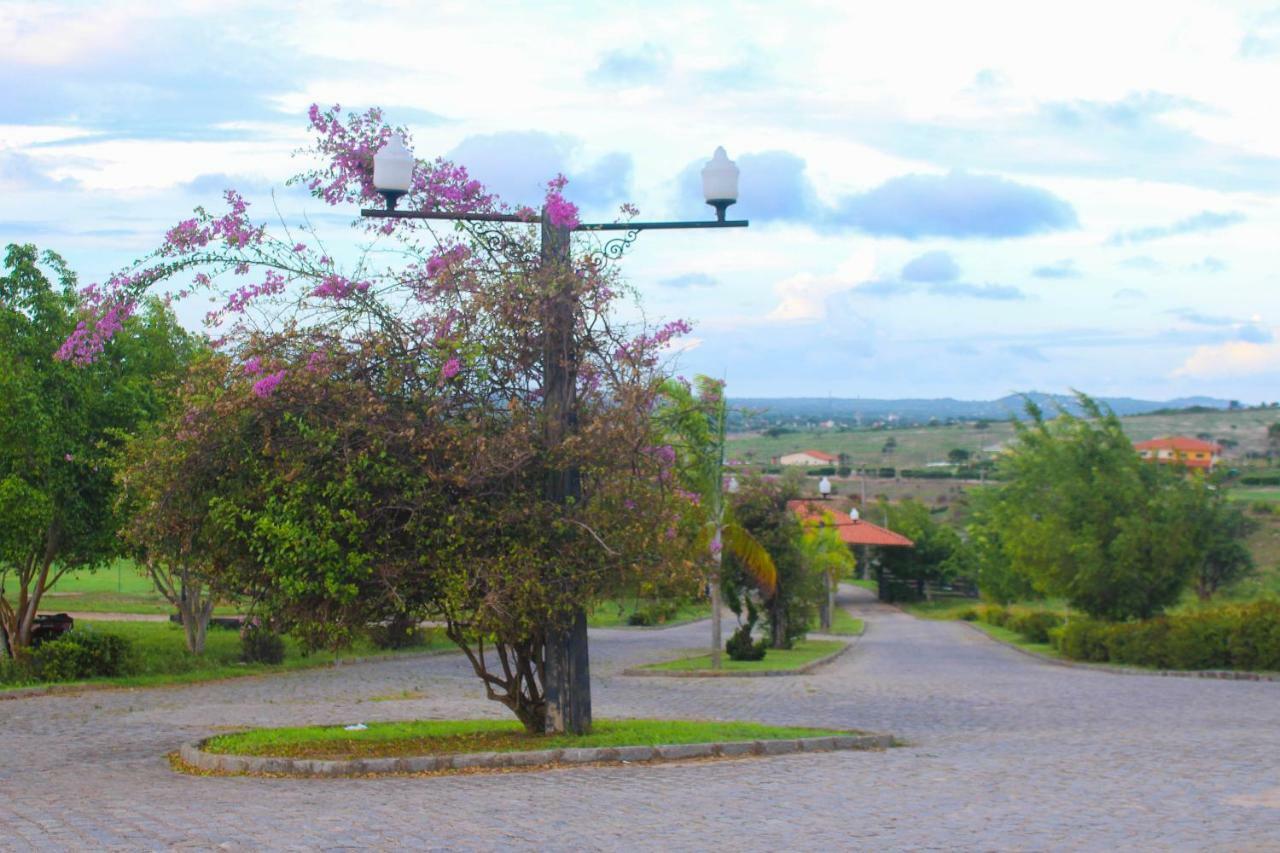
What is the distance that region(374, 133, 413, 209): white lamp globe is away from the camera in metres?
11.3

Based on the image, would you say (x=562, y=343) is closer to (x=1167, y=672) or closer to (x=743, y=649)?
(x=743, y=649)

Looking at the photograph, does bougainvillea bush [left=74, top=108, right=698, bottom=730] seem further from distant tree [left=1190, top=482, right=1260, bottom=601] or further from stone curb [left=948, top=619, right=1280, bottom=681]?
distant tree [left=1190, top=482, right=1260, bottom=601]

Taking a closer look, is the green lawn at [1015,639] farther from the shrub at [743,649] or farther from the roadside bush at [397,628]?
the roadside bush at [397,628]

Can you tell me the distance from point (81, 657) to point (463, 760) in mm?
11932

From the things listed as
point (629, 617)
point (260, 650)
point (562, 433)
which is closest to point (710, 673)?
point (260, 650)

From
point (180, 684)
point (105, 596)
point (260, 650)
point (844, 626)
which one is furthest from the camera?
point (844, 626)

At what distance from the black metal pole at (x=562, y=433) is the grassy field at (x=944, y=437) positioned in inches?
3452

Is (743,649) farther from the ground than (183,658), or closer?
closer

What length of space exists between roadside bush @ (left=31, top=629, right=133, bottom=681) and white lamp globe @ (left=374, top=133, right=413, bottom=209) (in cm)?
1279

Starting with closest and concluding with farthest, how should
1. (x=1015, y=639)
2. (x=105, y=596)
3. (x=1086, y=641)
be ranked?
(x=1086, y=641)
(x=105, y=596)
(x=1015, y=639)

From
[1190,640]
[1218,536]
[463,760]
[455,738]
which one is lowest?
[1190,640]

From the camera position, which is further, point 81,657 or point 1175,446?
point 1175,446

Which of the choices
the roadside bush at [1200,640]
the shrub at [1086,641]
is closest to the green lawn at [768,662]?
the shrub at [1086,641]

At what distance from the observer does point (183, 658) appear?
24.0 m
